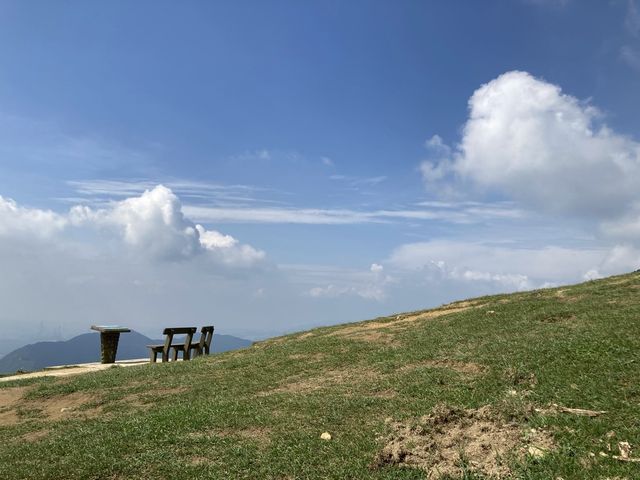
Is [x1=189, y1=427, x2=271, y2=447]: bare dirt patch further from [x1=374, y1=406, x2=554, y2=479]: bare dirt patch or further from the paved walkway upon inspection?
the paved walkway

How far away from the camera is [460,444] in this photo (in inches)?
389

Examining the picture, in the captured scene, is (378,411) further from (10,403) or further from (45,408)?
(10,403)

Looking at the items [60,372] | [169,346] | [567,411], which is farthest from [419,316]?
[60,372]

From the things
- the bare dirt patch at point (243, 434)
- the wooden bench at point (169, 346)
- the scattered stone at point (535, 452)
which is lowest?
the bare dirt patch at point (243, 434)

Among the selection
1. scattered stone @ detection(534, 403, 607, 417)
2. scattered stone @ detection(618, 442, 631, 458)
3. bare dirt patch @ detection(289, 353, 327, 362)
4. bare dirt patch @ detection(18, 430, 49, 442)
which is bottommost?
bare dirt patch @ detection(18, 430, 49, 442)

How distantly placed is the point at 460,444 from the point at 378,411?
3108mm

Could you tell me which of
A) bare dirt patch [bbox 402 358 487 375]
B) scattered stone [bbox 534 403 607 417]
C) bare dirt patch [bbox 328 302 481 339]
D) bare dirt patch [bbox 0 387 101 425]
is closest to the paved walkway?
bare dirt patch [bbox 0 387 101 425]

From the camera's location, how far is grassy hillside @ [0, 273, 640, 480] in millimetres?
9516

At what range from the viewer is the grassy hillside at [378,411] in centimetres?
952

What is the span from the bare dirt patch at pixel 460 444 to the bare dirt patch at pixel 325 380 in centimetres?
505

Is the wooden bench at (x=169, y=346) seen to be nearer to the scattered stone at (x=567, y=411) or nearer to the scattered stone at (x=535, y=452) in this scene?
the scattered stone at (x=567, y=411)

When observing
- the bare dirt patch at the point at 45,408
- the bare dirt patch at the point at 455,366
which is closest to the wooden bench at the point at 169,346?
the bare dirt patch at the point at 45,408

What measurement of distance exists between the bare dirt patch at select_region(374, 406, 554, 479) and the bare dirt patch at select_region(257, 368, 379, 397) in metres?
5.05

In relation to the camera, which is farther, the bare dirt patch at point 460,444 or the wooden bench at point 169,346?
the wooden bench at point 169,346
